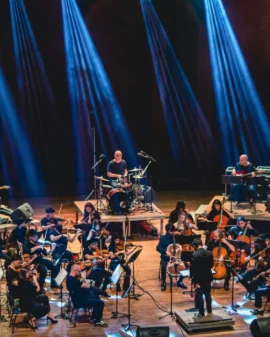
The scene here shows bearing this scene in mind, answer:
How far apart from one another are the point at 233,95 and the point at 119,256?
1154 cm

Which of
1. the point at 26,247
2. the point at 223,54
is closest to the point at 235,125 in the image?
the point at 223,54

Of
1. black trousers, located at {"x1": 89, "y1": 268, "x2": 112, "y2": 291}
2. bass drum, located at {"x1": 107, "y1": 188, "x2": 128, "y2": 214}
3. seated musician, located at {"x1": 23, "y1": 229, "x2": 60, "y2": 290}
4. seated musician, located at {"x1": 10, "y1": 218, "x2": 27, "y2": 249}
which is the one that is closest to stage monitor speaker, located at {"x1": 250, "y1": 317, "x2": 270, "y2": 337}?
black trousers, located at {"x1": 89, "y1": 268, "x2": 112, "y2": 291}

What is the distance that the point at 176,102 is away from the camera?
21984 millimetres

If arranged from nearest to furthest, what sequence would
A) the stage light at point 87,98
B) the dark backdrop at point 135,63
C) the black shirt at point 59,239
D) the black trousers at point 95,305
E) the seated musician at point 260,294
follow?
the black trousers at point 95,305, the seated musician at point 260,294, the black shirt at point 59,239, the dark backdrop at point 135,63, the stage light at point 87,98

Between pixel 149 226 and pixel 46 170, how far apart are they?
624 centimetres

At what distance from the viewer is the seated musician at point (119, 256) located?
11.5m

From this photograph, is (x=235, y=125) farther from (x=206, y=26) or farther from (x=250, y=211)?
(x=250, y=211)

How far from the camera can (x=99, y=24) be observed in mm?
21016

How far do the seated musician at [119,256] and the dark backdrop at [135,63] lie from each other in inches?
370

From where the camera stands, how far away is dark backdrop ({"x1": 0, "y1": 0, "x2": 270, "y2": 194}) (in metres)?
20.5

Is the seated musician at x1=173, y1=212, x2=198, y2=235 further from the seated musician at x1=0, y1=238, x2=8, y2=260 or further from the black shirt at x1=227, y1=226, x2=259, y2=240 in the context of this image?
the seated musician at x1=0, y1=238, x2=8, y2=260

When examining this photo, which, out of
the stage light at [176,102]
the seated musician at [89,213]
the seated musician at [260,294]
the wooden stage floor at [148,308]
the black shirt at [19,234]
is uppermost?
the stage light at [176,102]

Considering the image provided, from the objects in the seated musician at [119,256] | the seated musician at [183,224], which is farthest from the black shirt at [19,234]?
the seated musician at [183,224]

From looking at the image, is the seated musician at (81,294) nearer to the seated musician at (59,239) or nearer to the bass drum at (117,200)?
the seated musician at (59,239)
